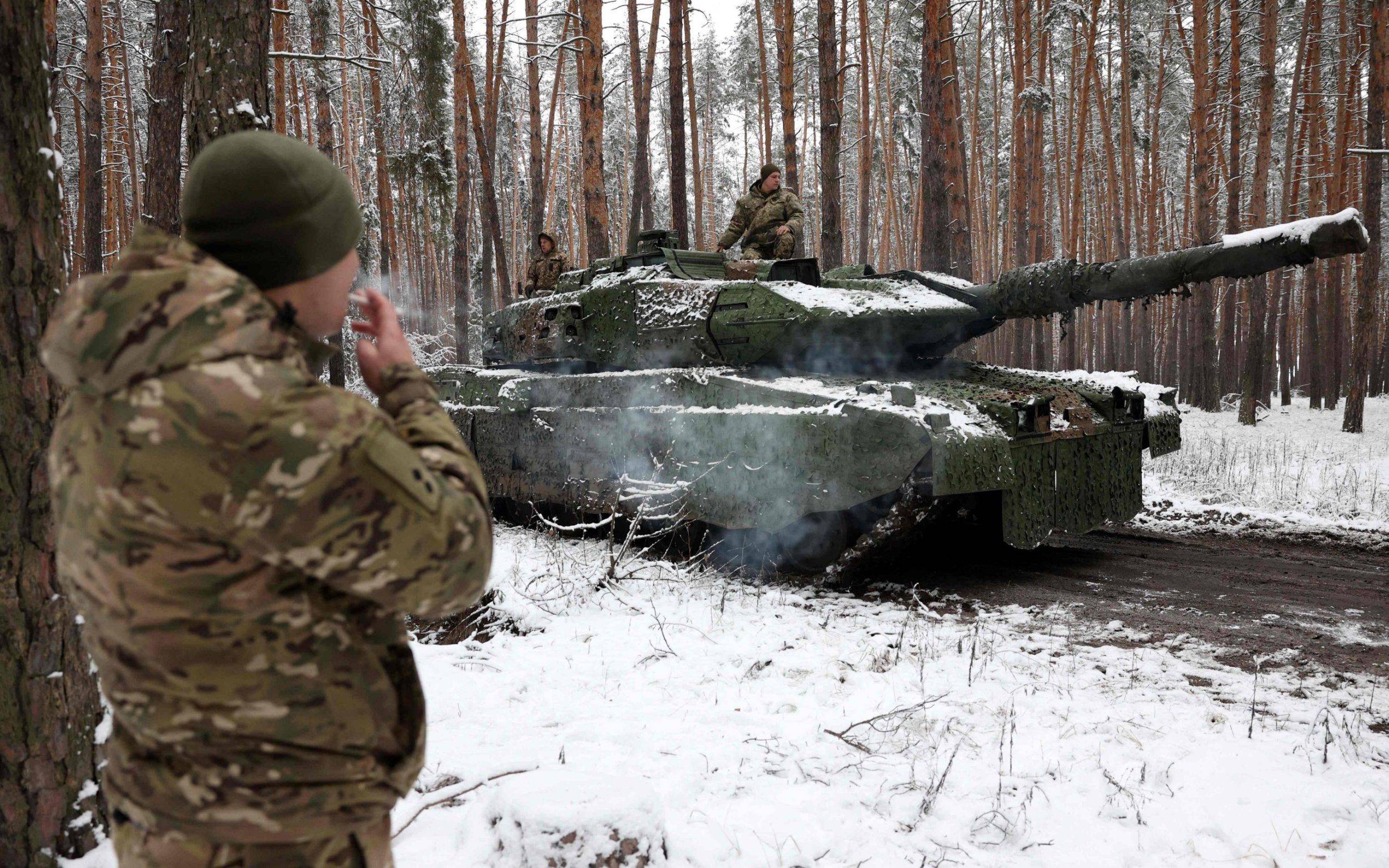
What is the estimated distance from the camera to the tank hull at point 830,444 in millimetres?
5492

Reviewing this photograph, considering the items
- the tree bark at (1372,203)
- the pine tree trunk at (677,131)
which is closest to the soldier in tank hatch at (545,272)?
the pine tree trunk at (677,131)

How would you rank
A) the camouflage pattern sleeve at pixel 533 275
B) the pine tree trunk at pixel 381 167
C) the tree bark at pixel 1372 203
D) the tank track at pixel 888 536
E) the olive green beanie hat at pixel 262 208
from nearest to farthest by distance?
the olive green beanie hat at pixel 262 208
the tank track at pixel 888 536
the camouflage pattern sleeve at pixel 533 275
the tree bark at pixel 1372 203
the pine tree trunk at pixel 381 167

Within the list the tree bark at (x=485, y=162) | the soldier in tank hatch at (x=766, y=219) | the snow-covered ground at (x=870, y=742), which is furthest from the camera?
the tree bark at (x=485, y=162)

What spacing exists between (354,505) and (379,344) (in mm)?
325

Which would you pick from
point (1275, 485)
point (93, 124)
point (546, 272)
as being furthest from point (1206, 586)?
point (93, 124)

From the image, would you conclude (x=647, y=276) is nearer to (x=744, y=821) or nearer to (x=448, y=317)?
(x=744, y=821)

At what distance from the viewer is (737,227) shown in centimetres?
877

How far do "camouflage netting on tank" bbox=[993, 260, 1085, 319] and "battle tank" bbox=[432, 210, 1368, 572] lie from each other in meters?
0.01

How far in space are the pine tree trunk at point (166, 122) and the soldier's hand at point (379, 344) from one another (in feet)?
25.1

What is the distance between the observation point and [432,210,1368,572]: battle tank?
18.3ft

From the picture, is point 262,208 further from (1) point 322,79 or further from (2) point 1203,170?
(2) point 1203,170

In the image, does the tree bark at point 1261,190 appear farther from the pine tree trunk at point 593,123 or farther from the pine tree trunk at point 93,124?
the pine tree trunk at point 93,124

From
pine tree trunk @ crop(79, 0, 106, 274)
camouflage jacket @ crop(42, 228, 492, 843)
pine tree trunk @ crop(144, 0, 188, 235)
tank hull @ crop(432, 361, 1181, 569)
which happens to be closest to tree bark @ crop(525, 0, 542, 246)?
pine tree trunk @ crop(79, 0, 106, 274)

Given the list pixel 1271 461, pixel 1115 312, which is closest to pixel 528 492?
pixel 1271 461
